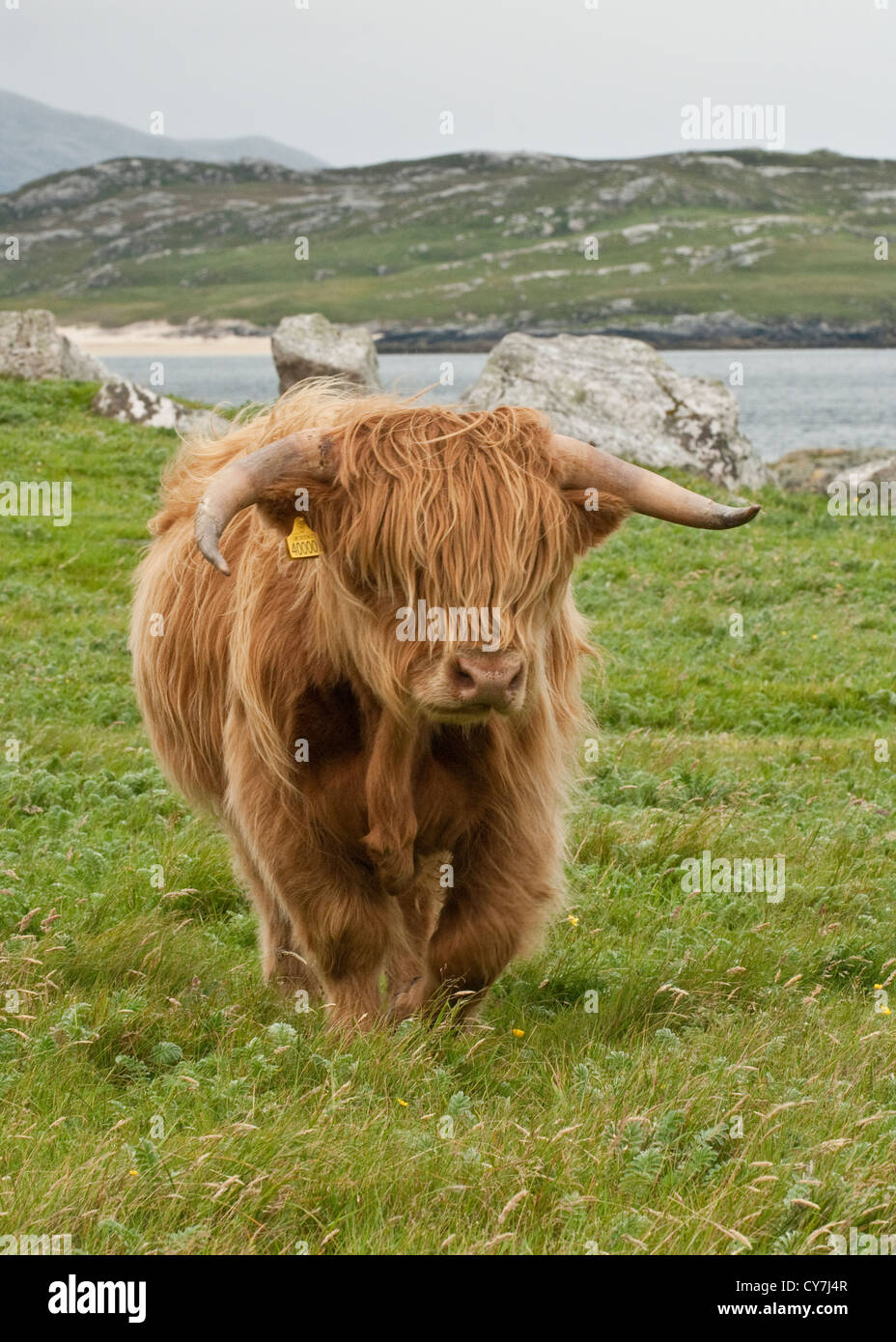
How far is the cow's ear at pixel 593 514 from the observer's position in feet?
14.0

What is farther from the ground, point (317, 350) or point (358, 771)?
point (317, 350)

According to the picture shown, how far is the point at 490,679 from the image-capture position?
12.3ft

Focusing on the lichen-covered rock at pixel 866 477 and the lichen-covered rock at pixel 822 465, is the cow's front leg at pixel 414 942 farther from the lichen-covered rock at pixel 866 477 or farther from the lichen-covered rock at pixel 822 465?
the lichen-covered rock at pixel 822 465

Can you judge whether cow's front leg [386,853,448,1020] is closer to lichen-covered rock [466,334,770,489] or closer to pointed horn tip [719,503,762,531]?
pointed horn tip [719,503,762,531]

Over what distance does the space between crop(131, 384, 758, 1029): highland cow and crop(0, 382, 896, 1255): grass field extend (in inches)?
15.3

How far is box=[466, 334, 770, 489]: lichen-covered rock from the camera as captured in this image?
68.0 ft

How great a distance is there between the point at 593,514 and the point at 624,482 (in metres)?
Answer: 0.13

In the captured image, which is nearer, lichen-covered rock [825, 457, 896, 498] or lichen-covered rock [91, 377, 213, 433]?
lichen-covered rock [825, 457, 896, 498]

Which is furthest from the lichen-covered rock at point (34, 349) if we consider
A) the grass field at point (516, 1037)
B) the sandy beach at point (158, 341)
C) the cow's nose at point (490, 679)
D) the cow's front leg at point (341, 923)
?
the sandy beach at point (158, 341)

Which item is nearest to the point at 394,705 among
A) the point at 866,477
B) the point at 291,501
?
the point at 291,501

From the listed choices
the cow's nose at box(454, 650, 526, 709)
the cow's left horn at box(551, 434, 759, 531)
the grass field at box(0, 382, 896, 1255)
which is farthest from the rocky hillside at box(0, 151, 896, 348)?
the cow's nose at box(454, 650, 526, 709)

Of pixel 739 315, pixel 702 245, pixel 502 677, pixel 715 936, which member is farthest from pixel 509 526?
pixel 702 245

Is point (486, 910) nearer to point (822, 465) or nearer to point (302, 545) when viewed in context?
point (302, 545)
